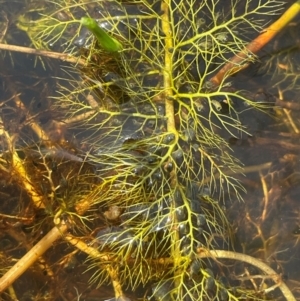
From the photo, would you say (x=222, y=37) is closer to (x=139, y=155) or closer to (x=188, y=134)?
(x=188, y=134)

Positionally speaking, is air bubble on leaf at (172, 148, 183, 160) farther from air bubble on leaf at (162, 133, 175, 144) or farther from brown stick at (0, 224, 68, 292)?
brown stick at (0, 224, 68, 292)

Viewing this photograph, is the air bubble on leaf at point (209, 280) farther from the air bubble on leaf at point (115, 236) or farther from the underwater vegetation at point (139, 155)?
the air bubble on leaf at point (115, 236)

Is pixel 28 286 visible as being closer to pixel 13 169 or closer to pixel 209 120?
pixel 13 169

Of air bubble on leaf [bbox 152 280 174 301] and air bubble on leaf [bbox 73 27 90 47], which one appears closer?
air bubble on leaf [bbox 152 280 174 301]

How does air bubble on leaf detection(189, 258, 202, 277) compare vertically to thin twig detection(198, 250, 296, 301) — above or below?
above

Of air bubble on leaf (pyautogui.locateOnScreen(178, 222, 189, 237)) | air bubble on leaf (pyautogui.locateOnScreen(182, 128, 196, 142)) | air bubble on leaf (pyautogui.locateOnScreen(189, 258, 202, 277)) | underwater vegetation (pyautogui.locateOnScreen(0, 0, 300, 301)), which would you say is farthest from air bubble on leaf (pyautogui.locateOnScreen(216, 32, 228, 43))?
air bubble on leaf (pyautogui.locateOnScreen(189, 258, 202, 277))

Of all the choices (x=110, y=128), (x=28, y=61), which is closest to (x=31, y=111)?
(x=28, y=61)

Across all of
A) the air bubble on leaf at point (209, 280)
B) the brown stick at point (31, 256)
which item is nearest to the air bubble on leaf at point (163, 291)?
the air bubble on leaf at point (209, 280)
